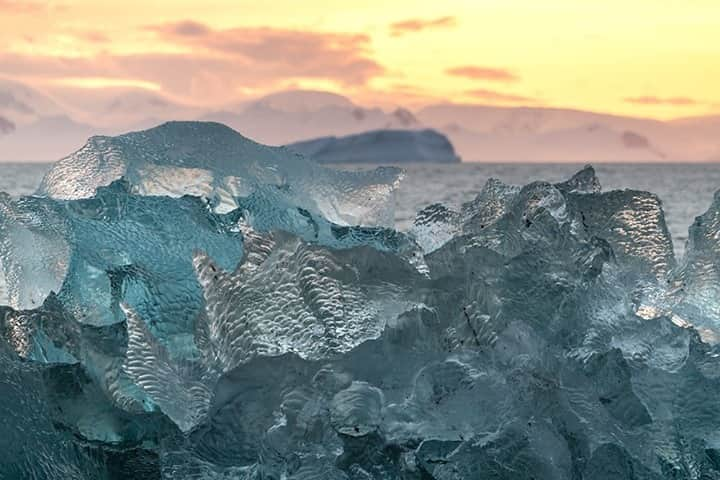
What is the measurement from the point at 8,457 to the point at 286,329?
662mm

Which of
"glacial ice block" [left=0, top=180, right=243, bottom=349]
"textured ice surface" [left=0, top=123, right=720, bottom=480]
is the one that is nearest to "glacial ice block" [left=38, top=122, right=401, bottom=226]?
"glacial ice block" [left=0, top=180, right=243, bottom=349]

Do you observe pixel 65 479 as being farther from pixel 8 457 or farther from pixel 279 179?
pixel 279 179

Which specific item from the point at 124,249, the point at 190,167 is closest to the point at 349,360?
the point at 124,249

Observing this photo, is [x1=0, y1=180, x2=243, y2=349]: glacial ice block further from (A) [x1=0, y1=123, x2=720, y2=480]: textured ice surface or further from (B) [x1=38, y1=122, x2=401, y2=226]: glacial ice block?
(B) [x1=38, y1=122, x2=401, y2=226]: glacial ice block

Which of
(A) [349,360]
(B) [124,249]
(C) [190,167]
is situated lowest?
(A) [349,360]

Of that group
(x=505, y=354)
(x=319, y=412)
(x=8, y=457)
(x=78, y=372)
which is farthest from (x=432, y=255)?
(x=8, y=457)

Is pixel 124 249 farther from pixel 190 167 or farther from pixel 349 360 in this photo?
pixel 349 360

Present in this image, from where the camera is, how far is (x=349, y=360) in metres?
2.27

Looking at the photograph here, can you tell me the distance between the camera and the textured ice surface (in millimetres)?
2230

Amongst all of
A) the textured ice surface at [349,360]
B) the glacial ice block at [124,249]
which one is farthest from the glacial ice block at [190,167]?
the textured ice surface at [349,360]

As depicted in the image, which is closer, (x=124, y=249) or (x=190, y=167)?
(x=124, y=249)

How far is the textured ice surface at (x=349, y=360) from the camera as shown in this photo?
2.23 meters

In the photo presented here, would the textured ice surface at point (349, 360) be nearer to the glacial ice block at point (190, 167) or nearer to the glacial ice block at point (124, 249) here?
the glacial ice block at point (124, 249)

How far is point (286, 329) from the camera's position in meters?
2.37
